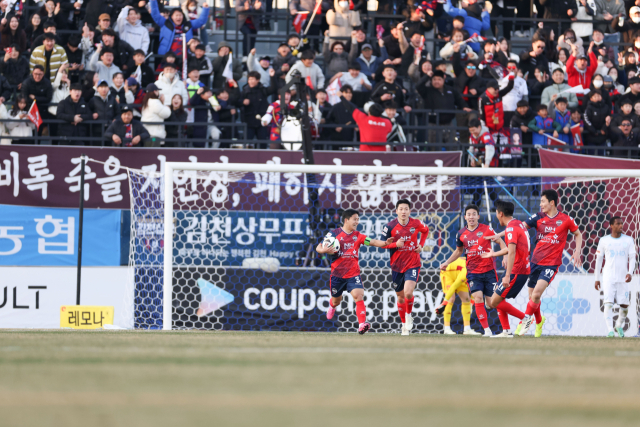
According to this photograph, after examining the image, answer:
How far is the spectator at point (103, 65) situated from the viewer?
16.1 m

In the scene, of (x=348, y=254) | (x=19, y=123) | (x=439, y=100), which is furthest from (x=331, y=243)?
(x=19, y=123)

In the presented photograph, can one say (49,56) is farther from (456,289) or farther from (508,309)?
(508,309)

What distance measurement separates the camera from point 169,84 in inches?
622

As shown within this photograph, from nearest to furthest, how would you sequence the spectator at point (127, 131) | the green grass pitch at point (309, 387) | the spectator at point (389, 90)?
the green grass pitch at point (309, 387) → the spectator at point (127, 131) → the spectator at point (389, 90)

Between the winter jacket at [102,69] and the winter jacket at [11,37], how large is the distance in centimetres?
159

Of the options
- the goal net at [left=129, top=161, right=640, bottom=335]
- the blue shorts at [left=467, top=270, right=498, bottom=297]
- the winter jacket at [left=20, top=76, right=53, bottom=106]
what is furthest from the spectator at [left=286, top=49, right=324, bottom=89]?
the blue shorts at [left=467, top=270, right=498, bottom=297]

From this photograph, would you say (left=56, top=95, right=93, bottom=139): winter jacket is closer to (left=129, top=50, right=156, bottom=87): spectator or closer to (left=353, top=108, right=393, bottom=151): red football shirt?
(left=129, top=50, right=156, bottom=87): spectator

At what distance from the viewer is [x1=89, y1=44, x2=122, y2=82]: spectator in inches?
634

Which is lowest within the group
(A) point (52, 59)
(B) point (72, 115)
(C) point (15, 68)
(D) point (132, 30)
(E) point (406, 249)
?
(E) point (406, 249)

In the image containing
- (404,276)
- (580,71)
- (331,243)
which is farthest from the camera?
(580,71)

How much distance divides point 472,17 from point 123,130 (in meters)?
8.21

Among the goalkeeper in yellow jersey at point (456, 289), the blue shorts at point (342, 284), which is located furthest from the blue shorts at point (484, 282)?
the blue shorts at point (342, 284)

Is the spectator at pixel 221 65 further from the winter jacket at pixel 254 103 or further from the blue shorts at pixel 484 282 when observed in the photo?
the blue shorts at pixel 484 282

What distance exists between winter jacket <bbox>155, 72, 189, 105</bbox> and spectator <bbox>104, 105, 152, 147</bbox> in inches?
34.0
